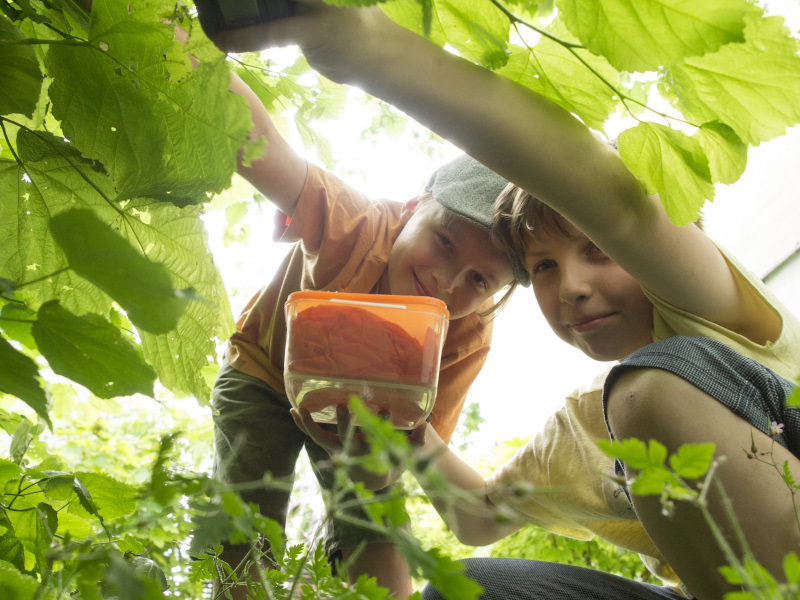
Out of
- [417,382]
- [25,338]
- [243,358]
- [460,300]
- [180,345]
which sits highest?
[25,338]

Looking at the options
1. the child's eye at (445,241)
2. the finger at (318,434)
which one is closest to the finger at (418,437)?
the finger at (318,434)

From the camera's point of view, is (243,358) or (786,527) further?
(243,358)

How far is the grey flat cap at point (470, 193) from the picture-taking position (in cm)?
115

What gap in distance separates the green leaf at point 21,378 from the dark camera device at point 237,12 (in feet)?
0.76

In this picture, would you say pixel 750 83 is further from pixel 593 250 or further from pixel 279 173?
pixel 279 173

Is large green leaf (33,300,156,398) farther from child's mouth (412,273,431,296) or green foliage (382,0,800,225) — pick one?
child's mouth (412,273,431,296)

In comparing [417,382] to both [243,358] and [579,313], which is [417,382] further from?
[243,358]

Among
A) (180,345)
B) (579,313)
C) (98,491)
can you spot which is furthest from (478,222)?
(98,491)

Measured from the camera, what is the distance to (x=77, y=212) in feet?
0.89

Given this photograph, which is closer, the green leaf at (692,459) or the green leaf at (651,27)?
the green leaf at (692,459)

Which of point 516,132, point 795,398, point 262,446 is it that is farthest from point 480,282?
Answer: point 795,398

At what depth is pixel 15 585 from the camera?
1.00ft

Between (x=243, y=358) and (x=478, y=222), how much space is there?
1.94ft

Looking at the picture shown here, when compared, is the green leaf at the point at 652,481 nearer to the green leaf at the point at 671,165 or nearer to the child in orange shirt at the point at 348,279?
the green leaf at the point at 671,165
